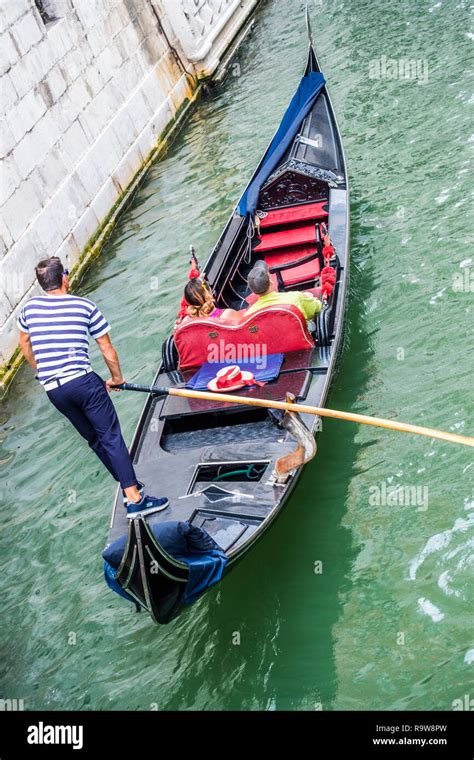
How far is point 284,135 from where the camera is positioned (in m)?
6.81

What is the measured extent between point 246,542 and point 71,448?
210 cm

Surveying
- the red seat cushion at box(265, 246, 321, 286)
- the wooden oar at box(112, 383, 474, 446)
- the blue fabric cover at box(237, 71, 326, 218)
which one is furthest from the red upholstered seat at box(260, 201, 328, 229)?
the wooden oar at box(112, 383, 474, 446)

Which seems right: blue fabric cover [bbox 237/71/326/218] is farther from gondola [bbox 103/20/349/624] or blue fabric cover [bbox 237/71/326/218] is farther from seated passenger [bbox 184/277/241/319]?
seated passenger [bbox 184/277/241/319]

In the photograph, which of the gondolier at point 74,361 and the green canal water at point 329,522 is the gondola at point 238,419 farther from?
the green canal water at point 329,522

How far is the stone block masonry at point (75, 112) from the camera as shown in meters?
6.72

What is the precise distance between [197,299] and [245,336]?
0.99 feet

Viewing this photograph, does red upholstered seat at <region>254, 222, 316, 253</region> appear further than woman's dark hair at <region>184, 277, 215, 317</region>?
Yes

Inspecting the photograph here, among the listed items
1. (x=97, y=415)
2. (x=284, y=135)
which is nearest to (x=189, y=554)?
(x=97, y=415)

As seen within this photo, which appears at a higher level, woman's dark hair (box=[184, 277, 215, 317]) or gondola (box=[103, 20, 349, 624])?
woman's dark hair (box=[184, 277, 215, 317])

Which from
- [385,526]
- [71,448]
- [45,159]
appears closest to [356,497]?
[385,526]

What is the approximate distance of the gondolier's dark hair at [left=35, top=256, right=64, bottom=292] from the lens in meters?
3.52

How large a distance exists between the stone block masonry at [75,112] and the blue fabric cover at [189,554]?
3.24 meters

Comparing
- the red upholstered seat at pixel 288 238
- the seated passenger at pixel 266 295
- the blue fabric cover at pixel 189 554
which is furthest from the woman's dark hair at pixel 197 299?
the blue fabric cover at pixel 189 554

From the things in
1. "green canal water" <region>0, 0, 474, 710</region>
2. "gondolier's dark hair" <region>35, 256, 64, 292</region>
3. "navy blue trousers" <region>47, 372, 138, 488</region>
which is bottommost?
"green canal water" <region>0, 0, 474, 710</region>
